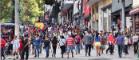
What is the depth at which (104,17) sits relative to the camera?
61.5 meters

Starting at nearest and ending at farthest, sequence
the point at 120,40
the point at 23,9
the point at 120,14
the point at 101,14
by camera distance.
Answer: the point at 120,40
the point at 23,9
the point at 120,14
the point at 101,14

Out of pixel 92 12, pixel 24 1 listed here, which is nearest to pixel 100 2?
pixel 92 12

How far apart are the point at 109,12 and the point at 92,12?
15.7 metres

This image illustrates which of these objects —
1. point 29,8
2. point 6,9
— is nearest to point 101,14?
point 29,8

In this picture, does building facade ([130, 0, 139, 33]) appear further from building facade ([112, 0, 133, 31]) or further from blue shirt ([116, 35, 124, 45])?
blue shirt ([116, 35, 124, 45])

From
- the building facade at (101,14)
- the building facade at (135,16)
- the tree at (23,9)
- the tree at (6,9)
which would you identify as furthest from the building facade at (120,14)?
the tree at (6,9)

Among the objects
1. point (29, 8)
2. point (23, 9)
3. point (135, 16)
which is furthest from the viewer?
point (29, 8)

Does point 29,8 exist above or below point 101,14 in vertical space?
above

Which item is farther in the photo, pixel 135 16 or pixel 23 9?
pixel 23 9

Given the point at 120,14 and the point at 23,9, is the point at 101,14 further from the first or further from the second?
the point at 23,9

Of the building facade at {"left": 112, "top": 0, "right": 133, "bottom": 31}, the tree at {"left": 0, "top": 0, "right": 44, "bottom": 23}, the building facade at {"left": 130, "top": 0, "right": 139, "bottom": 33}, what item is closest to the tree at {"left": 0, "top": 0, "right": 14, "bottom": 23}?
the tree at {"left": 0, "top": 0, "right": 44, "bottom": 23}

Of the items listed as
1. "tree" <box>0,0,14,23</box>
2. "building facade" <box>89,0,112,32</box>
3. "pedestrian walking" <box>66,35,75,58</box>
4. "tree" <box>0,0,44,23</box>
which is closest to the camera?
"pedestrian walking" <box>66,35,75,58</box>

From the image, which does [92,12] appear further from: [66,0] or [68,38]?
[68,38]

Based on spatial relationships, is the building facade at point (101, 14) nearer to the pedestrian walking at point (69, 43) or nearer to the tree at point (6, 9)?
the tree at point (6, 9)
